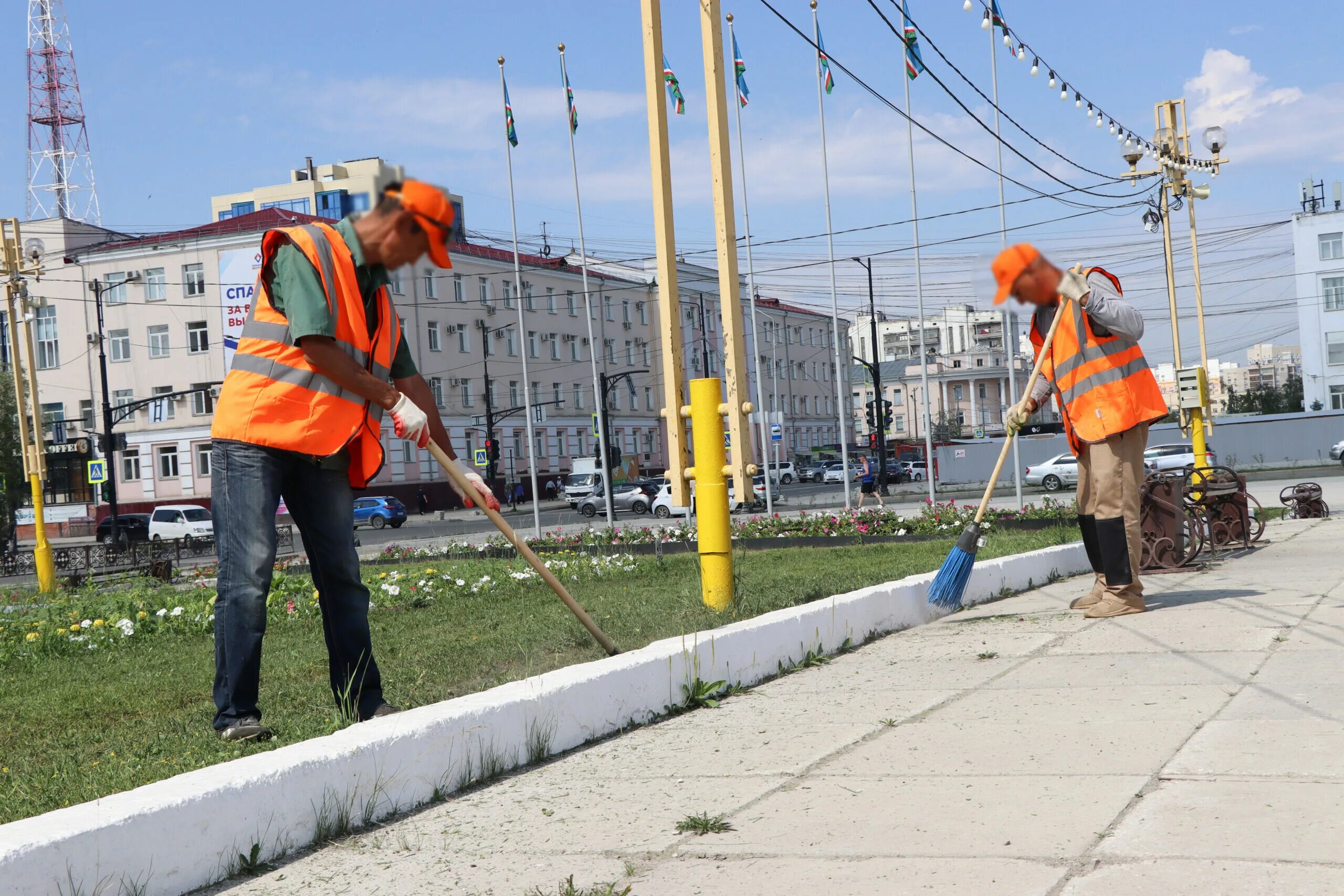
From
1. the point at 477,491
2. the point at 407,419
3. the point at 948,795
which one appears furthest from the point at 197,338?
the point at 948,795

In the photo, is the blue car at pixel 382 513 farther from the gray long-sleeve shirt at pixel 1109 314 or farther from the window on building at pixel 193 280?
the gray long-sleeve shirt at pixel 1109 314

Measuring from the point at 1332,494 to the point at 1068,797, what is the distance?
2635 cm

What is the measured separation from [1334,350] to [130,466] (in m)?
63.1

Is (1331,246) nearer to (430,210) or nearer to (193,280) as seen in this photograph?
(193,280)

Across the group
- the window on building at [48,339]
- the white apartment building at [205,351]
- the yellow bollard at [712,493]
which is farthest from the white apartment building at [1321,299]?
the yellow bollard at [712,493]

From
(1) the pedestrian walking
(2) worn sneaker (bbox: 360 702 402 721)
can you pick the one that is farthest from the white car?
(2) worn sneaker (bbox: 360 702 402 721)

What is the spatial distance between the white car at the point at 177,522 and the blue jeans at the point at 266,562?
47.4 m

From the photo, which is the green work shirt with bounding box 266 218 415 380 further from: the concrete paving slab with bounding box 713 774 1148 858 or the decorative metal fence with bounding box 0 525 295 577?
the decorative metal fence with bounding box 0 525 295 577

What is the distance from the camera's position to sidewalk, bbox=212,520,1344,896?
10.4ft

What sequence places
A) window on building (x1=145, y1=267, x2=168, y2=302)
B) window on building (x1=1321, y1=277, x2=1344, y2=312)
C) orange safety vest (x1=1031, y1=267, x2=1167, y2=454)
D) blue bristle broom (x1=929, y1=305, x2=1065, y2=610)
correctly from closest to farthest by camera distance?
orange safety vest (x1=1031, y1=267, x2=1167, y2=454) < blue bristle broom (x1=929, y1=305, x2=1065, y2=610) < window on building (x1=145, y1=267, x2=168, y2=302) < window on building (x1=1321, y1=277, x2=1344, y2=312)

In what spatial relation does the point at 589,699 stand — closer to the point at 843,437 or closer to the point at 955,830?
the point at 955,830

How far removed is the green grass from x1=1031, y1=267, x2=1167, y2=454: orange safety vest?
1737mm

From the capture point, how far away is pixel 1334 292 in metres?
73.9

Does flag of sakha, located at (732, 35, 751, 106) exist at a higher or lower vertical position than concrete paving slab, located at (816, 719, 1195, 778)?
higher
